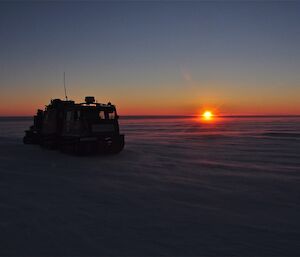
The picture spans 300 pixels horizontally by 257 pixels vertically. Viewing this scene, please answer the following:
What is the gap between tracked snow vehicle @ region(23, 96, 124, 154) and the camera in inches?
599

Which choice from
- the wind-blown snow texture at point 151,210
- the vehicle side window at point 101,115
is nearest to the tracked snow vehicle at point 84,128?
the vehicle side window at point 101,115

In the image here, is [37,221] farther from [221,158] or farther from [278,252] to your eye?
[221,158]

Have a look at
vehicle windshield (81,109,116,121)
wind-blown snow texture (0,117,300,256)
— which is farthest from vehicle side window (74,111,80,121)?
wind-blown snow texture (0,117,300,256)

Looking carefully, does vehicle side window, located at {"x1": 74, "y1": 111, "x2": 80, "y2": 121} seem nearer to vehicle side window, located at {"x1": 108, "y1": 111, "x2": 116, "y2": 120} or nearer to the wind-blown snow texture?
vehicle side window, located at {"x1": 108, "y1": 111, "x2": 116, "y2": 120}

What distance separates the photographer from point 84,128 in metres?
15.2

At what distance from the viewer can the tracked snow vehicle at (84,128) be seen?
1520cm

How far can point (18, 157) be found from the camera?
50.2 feet

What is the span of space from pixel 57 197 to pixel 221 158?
8762mm

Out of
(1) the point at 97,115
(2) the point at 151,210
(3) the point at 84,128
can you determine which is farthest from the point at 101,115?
(2) the point at 151,210

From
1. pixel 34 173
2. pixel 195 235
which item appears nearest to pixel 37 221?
pixel 195 235

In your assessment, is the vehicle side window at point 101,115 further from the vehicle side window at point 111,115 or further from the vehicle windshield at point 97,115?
the vehicle side window at point 111,115

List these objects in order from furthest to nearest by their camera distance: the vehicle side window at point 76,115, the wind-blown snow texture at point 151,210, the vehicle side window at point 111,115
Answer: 1. the vehicle side window at point 111,115
2. the vehicle side window at point 76,115
3. the wind-blown snow texture at point 151,210

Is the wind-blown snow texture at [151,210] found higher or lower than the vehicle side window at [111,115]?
Answer: lower

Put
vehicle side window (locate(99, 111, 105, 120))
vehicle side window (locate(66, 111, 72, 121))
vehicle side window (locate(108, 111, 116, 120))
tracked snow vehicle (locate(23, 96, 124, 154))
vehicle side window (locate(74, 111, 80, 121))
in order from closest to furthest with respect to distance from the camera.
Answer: tracked snow vehicle (locate(23, 96, 124, 154)), vehicle side window (locate(74, 111, 80, 121)), vehicle side window (locate(99, 111, 105, 120)), vehicle side window (locate(108, 111, 116, 120)), vehicle side window (locate(66, 111, 72, 121))
